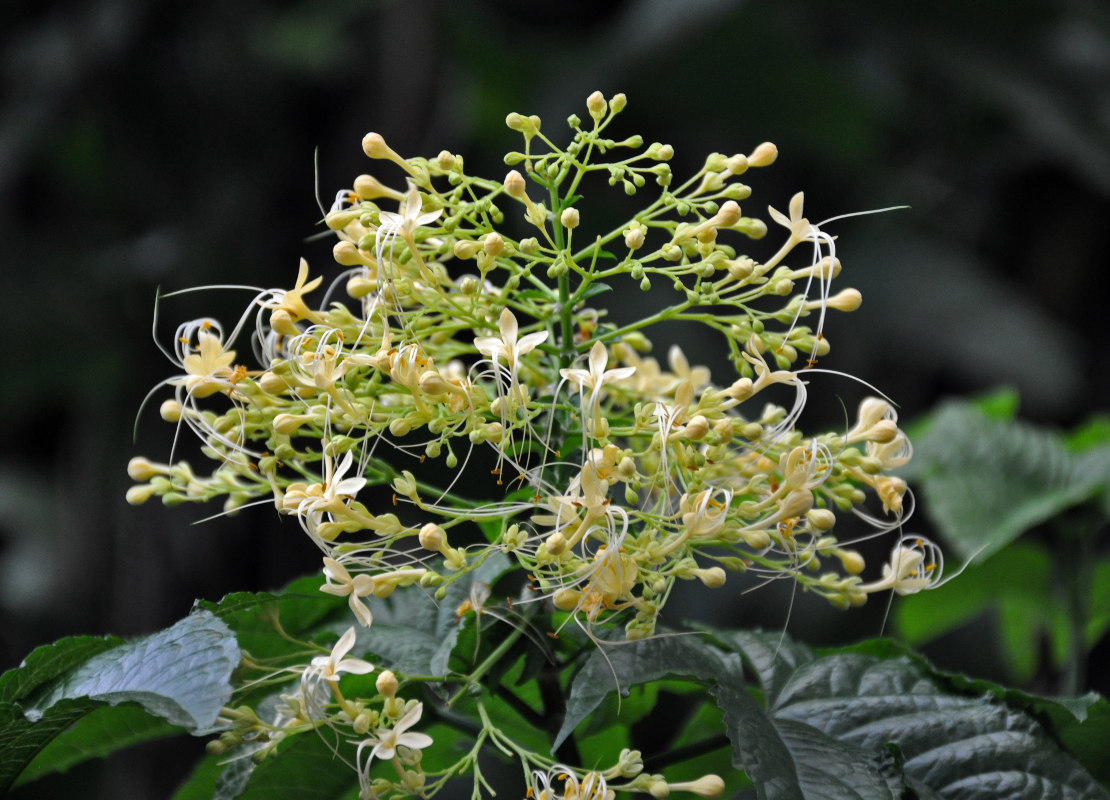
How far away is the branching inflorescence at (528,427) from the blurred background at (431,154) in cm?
198

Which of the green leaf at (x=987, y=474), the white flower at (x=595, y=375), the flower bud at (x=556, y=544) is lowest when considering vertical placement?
the green leaf at (x=987, y=474)

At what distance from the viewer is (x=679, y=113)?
3.27m

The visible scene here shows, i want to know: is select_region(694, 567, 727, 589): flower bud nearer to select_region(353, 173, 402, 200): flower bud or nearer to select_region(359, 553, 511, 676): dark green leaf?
select_region(359, 553, 511, 676): dark green leaf

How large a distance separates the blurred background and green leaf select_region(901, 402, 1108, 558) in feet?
3.36

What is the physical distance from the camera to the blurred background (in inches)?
118

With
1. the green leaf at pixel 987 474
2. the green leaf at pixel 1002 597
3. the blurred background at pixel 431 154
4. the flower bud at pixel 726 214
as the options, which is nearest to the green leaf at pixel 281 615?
the flower bud at pixel 726 214

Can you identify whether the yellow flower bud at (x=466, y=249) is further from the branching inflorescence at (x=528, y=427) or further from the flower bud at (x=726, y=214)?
the flower bud at (x=726, y=214)

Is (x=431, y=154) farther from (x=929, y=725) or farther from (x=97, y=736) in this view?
(x=929, y=725)

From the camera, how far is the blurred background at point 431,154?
2.99 meters

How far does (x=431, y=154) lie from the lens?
2.97 metres

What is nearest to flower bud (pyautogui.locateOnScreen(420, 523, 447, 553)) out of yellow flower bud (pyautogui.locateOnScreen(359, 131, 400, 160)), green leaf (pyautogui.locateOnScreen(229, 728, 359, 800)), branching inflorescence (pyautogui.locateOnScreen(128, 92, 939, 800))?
branching inflorescence (pyautogui.locateOnScreen(128, 92, 939, 800))

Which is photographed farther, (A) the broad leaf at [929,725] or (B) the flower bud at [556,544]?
(A) the broad leaf at [929,725]

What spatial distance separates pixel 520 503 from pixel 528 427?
0.07m

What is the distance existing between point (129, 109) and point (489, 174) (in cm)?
140
